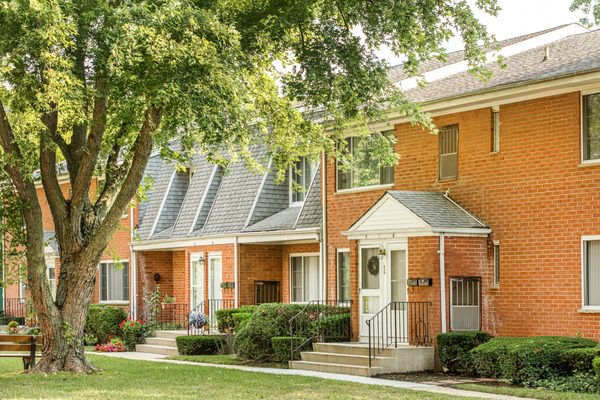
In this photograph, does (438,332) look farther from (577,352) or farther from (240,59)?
(240,59)

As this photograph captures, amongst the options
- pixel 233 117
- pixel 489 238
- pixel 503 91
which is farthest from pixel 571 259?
pixel 233 117

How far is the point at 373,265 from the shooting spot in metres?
23.3

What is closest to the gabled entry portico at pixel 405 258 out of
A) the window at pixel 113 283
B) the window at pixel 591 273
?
the window at pixel 591 273

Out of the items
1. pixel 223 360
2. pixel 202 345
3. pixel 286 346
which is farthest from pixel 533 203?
pixel 202 345

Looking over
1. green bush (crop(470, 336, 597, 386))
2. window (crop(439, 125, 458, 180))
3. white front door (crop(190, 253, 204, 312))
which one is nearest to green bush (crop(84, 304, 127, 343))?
white front door (crop(190, 253, 204, 312))

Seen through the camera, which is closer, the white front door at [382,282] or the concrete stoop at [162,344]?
the white front door at [382,282]

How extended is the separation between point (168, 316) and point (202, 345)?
21.2ft

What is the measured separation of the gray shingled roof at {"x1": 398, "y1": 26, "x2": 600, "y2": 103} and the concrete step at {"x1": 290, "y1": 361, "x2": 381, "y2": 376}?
5.99m

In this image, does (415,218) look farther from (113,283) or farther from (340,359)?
(113,283)

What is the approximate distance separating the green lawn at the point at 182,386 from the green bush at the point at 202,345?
5.32 meters

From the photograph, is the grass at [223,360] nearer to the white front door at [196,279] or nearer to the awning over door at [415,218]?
the awning over door at [415,218]

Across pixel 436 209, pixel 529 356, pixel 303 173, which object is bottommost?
pixel 529 356

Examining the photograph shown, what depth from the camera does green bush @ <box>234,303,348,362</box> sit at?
2392 cm

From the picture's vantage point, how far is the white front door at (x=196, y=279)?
103 feet
